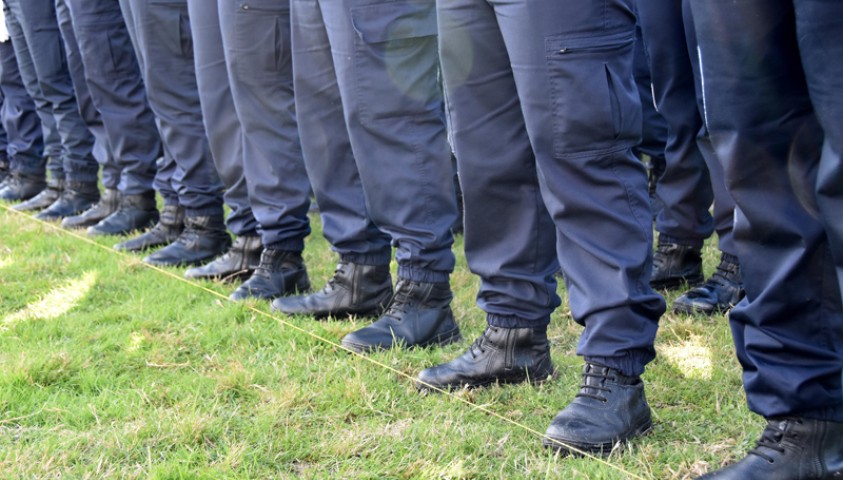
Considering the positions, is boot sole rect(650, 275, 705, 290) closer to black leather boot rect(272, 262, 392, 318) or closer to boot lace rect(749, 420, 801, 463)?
black leather boot rect(272, 262, 392, 318)

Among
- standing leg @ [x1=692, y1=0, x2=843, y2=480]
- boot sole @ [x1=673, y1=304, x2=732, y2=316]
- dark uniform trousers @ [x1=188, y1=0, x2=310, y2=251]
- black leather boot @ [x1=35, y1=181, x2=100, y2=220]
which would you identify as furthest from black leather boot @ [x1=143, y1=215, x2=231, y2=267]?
standing leg @ [x1=692, y1=0, x2=843, y2=480]

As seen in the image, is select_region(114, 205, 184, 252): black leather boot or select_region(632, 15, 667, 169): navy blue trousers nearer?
select_region(632, 15, 667, 169): navy blue trousers

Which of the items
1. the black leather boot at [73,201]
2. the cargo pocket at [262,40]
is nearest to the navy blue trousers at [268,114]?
the cargo pocket at [262,40]

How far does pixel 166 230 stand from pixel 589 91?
106 inches

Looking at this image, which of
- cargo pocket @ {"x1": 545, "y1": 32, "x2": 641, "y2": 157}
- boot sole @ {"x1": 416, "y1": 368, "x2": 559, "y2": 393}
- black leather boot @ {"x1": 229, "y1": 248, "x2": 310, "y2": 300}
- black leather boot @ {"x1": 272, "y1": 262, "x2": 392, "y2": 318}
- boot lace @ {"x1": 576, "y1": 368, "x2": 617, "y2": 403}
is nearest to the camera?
cargo pocket @ {"x1": 545, "y1": 32, "x2": 641, "y2": 157}

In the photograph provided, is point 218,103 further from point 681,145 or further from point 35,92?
point 35,92

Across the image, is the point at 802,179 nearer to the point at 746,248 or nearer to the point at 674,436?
the point at 746,248

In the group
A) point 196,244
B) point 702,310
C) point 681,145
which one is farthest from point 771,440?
point 196,244

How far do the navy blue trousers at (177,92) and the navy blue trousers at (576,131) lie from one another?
1.87 m

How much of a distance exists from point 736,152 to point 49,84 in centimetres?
405

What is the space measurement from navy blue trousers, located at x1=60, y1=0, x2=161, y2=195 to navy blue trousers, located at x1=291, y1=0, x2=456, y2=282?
169 cm

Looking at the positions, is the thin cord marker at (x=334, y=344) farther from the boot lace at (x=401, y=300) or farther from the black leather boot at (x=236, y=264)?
the boot lace at (x=401, y=300)

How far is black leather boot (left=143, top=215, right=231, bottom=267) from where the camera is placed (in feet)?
12.4

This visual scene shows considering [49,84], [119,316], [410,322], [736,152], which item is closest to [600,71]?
[736,152]
